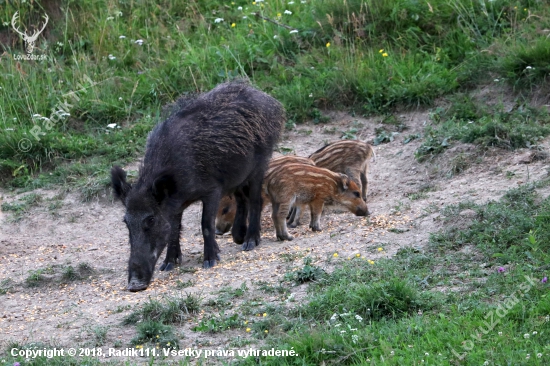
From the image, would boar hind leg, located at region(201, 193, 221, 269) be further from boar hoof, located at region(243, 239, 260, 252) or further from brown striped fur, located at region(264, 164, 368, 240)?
brown striped fur, located at region(264, 164, 368, 240)

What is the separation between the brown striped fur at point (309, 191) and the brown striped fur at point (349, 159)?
0.50 m

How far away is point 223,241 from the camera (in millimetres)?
9164

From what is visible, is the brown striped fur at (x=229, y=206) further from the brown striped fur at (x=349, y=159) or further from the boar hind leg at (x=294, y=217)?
the brown striped fur at (x=349, y=159)

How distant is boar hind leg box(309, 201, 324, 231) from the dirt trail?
5.2 inches

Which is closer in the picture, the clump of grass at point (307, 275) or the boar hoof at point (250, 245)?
the clump of grass at point (307, 275)

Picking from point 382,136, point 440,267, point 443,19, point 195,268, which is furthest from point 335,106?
point 440,267

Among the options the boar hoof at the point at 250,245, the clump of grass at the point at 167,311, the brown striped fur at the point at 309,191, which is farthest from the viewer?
the brown striped fur at the point at 309,191

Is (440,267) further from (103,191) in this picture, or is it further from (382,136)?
(103,191)

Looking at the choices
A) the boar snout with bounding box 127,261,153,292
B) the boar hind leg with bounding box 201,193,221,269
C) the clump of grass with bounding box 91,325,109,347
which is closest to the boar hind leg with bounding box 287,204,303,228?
the boar hind leg with bounding box 201,193,221,269

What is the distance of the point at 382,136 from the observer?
34.6ft

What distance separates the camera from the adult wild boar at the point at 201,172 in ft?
24.1

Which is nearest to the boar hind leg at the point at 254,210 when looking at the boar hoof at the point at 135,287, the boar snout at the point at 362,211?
the boar snout at the point at 362,211

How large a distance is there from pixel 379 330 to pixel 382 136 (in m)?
Result: 5.51

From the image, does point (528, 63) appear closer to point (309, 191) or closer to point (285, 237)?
point (309, 191)
